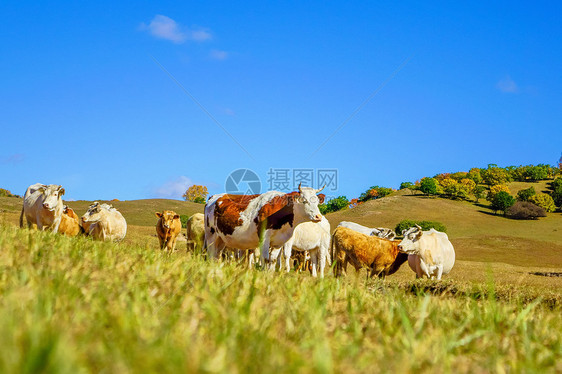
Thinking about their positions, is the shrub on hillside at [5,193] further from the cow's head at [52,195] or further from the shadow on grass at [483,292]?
the shadow on grass at [483,292]

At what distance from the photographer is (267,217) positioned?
12.5 m

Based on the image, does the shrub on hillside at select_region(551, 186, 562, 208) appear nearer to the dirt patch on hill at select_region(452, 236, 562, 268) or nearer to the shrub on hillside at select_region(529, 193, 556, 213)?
the shrub on hillside at select_region(529, 193, 556, 213)

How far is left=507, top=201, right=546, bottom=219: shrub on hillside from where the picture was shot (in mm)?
84269

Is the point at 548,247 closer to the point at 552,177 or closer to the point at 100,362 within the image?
the point at 100,362

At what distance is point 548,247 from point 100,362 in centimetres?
6170

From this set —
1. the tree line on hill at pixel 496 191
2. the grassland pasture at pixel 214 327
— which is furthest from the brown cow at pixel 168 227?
the tree line on hill at pixel 496 191

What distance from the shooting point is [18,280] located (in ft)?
12.1

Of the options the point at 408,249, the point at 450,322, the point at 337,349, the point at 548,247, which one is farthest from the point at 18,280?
the point at 548,247

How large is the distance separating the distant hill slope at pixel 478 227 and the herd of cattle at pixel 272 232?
30148mm

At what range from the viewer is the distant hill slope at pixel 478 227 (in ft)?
167

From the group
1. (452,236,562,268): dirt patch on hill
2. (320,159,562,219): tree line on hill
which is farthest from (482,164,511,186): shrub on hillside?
(452,236,562,268): dirt patch on hill

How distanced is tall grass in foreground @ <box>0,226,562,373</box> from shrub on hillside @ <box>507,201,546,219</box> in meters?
87.2

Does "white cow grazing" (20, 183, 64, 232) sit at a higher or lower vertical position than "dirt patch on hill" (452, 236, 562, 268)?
higher

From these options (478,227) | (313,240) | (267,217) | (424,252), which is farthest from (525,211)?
(267,217)
